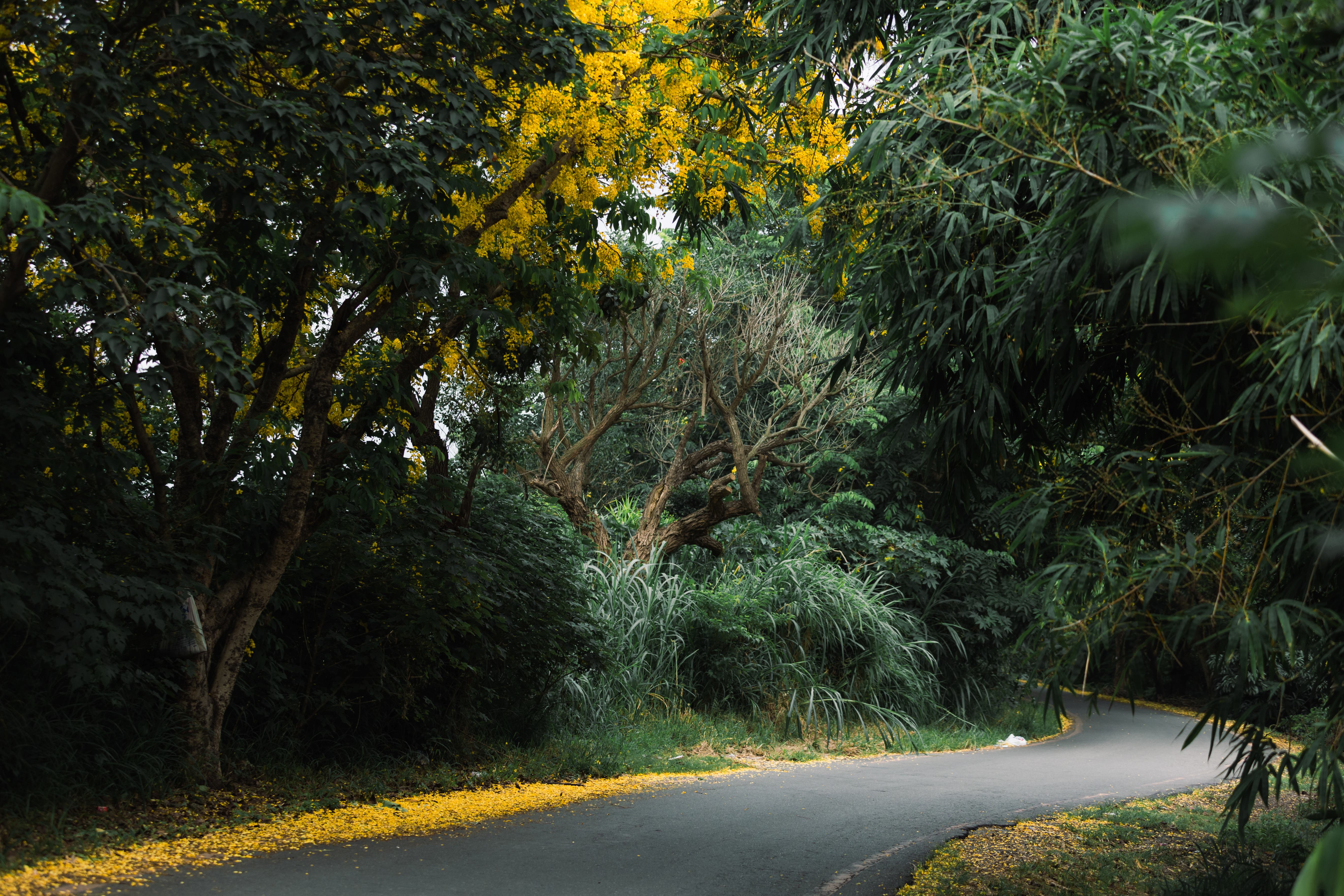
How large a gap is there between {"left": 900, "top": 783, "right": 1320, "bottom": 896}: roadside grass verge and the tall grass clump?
4780 mm

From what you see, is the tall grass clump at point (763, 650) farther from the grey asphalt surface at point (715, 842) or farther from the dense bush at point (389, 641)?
the dense bush at point (389, 641)

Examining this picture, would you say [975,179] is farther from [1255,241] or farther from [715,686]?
[715,686]

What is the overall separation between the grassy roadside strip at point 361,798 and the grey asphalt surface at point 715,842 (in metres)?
0.33

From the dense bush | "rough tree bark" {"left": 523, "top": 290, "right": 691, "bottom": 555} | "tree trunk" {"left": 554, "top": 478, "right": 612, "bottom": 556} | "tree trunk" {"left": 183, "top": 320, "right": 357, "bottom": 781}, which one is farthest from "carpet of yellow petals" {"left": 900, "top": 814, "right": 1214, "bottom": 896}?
"tree trunk" {"left": 554, "top": 478, "right": 612, "bottom": 556}

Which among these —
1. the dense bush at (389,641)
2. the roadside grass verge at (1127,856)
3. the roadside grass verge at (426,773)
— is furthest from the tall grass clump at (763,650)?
the roadside grass verge at (1127,856)

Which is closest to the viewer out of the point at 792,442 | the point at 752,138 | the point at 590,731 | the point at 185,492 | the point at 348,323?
the point at 185,492

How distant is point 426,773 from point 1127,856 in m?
5.45

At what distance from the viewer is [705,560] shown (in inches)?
711

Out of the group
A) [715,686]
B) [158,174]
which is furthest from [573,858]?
[715,686]

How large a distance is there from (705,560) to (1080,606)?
13.7 m

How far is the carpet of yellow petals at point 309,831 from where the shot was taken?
16.5 ft

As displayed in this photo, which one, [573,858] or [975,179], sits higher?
[975,179]

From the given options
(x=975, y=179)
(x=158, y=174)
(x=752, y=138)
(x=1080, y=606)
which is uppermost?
(x=752, y=138)

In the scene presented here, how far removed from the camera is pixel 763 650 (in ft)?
43.9
